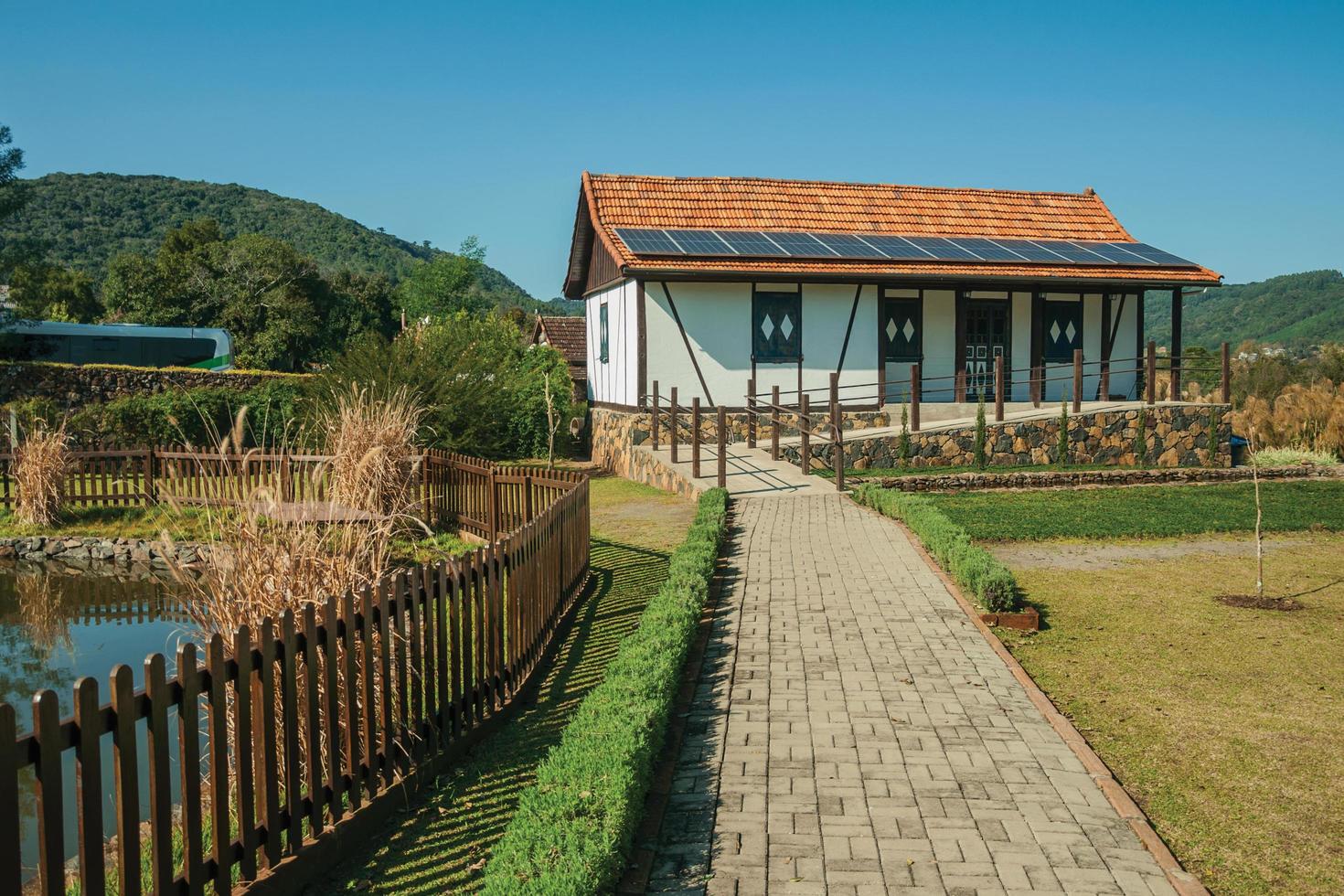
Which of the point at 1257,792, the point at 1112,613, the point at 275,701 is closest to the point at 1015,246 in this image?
the point at 1112,613

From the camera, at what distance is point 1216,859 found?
427 cm

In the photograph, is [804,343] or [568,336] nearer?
[804,343]

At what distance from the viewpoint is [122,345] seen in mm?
34125

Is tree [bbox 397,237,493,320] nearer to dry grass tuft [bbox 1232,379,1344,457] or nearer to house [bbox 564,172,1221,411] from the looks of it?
house [bbox 564,172,1221,411]

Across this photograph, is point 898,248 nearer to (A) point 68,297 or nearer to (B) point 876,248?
(B) point 876,248

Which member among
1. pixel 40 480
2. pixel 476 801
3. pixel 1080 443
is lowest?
pixel 476 801

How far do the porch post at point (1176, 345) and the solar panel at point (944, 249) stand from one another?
4.86m

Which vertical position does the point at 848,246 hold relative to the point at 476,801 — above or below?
above

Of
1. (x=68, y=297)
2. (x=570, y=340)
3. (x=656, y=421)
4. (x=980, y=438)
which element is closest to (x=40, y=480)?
(x=656, y=421)

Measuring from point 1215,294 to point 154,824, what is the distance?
107m

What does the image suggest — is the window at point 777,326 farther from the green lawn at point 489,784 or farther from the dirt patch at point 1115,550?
the green lawn at point 489,784

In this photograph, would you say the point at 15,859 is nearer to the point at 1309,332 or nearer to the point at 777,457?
the point at 777,457

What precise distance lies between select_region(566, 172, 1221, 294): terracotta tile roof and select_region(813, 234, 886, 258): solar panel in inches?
7.1

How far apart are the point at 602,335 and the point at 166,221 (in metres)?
65.1
